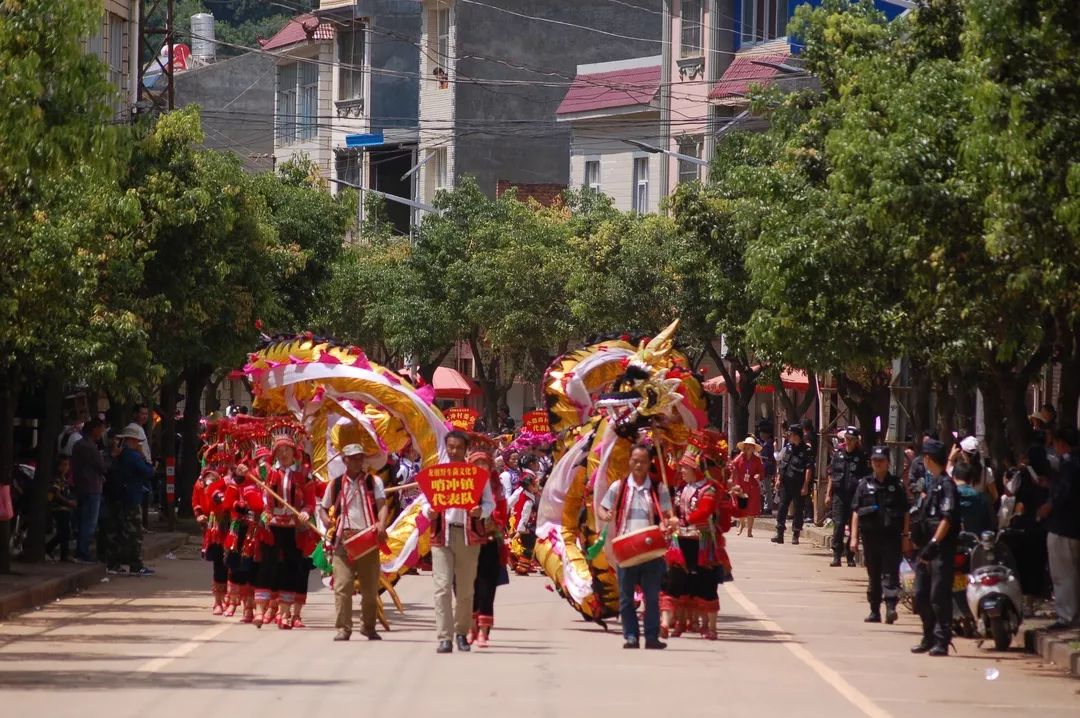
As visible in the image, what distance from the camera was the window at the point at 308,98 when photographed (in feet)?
246

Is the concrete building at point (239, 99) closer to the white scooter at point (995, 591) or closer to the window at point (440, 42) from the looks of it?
the window at point (440, 42)

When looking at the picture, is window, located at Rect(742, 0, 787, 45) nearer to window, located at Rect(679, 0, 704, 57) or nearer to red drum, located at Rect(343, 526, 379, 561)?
window, located at Rect(679, 0, 704, 57)

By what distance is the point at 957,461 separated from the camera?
19.6 meters

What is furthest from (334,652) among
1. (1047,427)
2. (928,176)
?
(1047,427)

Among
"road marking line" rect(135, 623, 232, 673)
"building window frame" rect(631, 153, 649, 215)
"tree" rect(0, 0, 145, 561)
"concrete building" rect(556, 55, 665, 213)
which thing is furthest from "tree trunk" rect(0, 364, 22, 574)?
"building window frame" rect(631, 153, 649, 215)

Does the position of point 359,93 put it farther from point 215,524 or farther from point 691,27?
point 215,524

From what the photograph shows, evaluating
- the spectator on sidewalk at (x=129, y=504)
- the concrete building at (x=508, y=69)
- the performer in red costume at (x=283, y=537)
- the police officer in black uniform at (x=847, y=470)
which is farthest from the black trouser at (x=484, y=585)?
the concrete building at (x=508, y=69)

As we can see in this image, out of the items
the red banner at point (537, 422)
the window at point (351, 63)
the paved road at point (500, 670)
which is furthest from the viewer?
the window at point (351, 63)

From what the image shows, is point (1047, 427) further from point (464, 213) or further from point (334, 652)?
point (464, 213)

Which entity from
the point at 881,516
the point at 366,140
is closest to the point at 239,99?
the point at 366,140

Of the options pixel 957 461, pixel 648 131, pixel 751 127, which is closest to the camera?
pixel 957 461

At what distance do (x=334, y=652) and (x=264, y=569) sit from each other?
2679 millimetres

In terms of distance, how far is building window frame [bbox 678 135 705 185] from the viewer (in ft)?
172

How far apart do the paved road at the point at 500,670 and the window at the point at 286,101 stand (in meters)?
56.5
